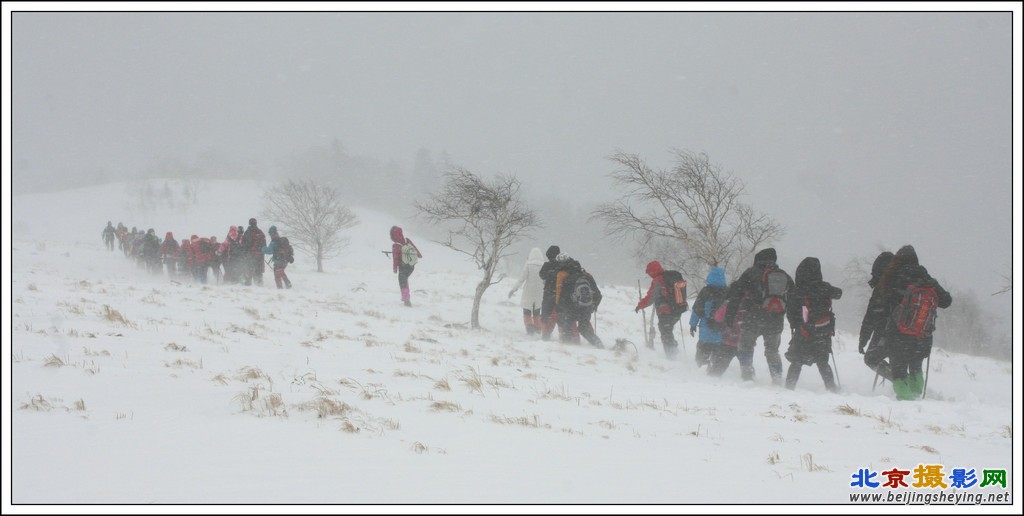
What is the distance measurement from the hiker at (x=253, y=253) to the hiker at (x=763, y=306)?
14.0m

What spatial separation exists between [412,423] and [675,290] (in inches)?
287

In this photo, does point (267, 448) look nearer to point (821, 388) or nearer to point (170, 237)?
point (821, 388)

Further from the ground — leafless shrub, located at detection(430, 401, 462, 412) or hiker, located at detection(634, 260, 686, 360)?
hiker, located at detection(634, 260, 686, 360)

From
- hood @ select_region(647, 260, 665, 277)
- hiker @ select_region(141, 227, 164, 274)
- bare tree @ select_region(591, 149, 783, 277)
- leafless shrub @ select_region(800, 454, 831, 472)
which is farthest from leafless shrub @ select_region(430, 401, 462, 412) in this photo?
hiker @ select_region(141, 227, 164, 274)

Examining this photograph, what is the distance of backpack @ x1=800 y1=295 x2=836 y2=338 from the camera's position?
726 centimetres

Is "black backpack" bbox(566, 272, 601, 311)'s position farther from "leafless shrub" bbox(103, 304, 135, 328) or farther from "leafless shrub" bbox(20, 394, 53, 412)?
"leafless shrub" bbox(20, 394, 53, 412)

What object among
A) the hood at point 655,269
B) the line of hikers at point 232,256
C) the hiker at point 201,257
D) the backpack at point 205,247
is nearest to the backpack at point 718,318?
the hood at point 655,269

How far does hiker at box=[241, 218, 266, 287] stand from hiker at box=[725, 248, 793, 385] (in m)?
14.0

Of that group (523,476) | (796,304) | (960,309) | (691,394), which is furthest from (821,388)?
(960,309)

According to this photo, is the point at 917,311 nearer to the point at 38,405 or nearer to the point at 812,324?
the point at 812,324

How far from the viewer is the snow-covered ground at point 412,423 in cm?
264

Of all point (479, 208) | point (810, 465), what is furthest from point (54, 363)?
point (479, 208)

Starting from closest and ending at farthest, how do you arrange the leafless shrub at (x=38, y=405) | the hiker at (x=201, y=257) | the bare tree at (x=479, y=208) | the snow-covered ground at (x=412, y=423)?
the snow-covered ground at (x=412, y=423) → the leafless shrub at (x=38, y=405) → the bare tree at (x=479, y=208) → the hiker at (x=201, y=257)

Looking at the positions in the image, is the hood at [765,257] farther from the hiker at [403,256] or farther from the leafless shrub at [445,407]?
the hiker at [403,256]
